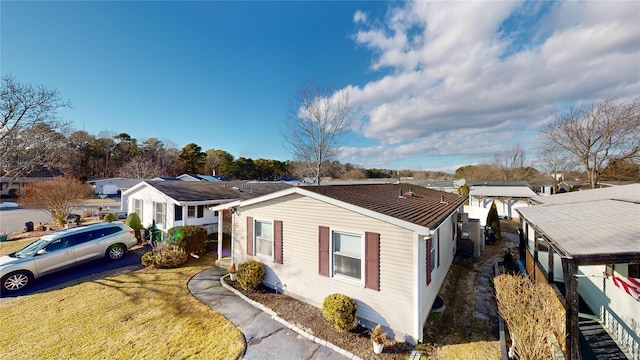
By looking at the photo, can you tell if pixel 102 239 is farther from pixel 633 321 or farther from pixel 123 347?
pixel 633 321

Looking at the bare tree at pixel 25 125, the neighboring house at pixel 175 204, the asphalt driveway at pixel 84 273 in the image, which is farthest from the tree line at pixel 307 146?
the asphalt driveway at pixel 84 273

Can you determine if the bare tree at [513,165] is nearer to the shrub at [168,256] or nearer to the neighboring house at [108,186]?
the shrub at [168,256]

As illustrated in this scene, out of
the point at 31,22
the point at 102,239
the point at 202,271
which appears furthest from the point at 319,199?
the point at 31,22

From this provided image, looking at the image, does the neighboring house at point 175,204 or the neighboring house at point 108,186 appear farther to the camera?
the neighboring house at point 108,186

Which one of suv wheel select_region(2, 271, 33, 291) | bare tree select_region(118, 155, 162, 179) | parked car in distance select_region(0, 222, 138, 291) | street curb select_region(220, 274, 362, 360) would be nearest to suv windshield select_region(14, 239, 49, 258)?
parked car in distance select_region(0, 222, 138, 291)

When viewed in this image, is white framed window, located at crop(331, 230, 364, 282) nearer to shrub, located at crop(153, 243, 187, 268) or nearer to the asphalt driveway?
shrub, located at crop(153, 243, 187, 268)
